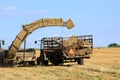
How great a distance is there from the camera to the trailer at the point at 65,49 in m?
31.3

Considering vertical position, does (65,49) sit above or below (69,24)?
below

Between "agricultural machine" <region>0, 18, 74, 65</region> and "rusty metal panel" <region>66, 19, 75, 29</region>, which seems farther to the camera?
"rusty metal panel" <region>66, 19, 75, 29</region>

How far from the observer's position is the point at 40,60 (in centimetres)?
3341

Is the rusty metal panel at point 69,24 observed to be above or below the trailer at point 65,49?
above

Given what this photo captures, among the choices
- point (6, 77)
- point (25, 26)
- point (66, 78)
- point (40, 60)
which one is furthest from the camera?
point (40, 60)

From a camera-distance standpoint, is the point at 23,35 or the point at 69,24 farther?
the point at 69,24

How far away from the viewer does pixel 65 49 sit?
3123 cm

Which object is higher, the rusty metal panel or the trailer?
the rusty metal panel

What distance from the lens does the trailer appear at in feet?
103

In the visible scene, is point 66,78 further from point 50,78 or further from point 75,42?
point 75,42

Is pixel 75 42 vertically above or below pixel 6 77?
above

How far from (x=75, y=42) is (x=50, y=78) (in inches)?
401

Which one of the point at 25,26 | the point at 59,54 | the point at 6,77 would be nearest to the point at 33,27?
the point at 25,26

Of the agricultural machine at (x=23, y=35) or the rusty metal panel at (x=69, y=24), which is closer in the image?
the agricultural machine at (x=23, y=35)
